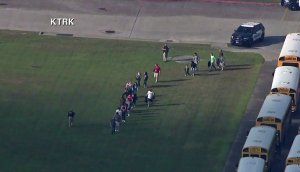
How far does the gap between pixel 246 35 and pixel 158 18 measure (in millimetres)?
11786

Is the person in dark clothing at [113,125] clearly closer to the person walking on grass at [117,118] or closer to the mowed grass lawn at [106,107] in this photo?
the person walking on grass at [117,118]

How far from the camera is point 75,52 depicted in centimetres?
12850

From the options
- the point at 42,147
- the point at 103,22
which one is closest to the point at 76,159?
the point at 42,147

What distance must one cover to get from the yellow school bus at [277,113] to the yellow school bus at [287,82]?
1.76 metres

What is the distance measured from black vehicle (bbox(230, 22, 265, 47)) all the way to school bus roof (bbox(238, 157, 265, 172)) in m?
33.0

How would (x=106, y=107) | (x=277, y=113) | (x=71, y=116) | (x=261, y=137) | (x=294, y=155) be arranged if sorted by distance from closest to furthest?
(x=294, y=155) < (x=261, y=137) < (x=277, y=113) < (x=71, y=116) < (x=106, y=107)

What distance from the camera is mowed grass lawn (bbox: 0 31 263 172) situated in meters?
103

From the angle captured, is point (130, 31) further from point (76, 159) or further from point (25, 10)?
point (76, 159)

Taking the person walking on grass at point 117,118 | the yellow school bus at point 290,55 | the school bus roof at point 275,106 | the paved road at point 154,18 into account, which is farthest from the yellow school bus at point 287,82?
the paved road at point 154,18

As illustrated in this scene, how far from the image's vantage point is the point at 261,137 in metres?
100

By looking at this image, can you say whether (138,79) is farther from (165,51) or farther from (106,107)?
(165,51)

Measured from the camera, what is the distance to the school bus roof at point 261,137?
99.2 m

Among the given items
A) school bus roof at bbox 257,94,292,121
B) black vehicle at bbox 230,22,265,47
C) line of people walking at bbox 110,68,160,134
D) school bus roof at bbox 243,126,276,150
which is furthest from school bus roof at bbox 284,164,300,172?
black vehicle at bbox 230,22,265,47

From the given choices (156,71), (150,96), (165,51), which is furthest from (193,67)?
(150,96)
